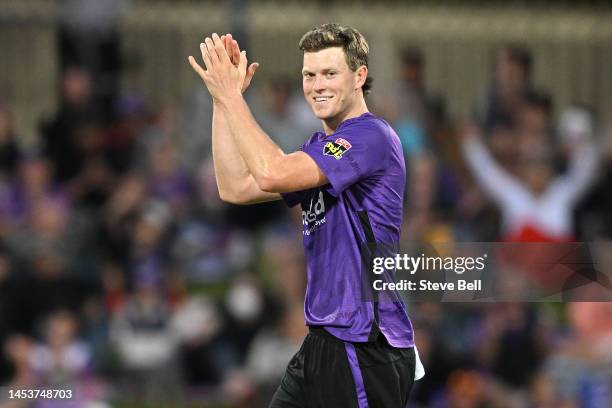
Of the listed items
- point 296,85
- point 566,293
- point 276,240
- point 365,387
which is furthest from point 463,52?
point 365,387

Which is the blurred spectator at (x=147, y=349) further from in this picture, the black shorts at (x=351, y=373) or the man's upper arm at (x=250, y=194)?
the black shorts at (x=351, y=373)

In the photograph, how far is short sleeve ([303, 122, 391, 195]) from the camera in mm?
4121

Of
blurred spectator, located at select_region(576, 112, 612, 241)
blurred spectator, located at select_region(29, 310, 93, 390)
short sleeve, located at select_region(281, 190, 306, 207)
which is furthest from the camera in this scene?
blurred spectator, located at select_region(576, 112, 612, 241)

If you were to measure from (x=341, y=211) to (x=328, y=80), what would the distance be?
50 centimetres

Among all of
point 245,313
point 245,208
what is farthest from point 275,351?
point 245,208

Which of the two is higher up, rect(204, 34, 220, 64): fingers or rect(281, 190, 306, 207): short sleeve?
rect(204, 34, 220, 64): fingers

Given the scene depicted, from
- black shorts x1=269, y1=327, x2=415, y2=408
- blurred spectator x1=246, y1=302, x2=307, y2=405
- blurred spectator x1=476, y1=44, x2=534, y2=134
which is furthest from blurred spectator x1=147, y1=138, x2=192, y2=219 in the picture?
black shorts x1=269, y1=327, x2=415, y2=408

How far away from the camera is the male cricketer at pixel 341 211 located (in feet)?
13.6

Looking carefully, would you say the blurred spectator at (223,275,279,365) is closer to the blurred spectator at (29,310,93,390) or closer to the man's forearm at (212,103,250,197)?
the blurred spectator at (29,310,93,390)

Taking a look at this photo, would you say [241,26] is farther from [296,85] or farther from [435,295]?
[435,295]

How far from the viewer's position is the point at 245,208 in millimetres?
9992

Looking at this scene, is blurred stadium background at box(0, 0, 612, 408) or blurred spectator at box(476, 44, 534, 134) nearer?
blurred stadium background at box(0, 0, 612, 408)

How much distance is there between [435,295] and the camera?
456 cm

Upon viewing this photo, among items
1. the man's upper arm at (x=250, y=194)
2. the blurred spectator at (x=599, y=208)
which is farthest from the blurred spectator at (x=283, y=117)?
the man's upper arm at (x=250, y=194)
